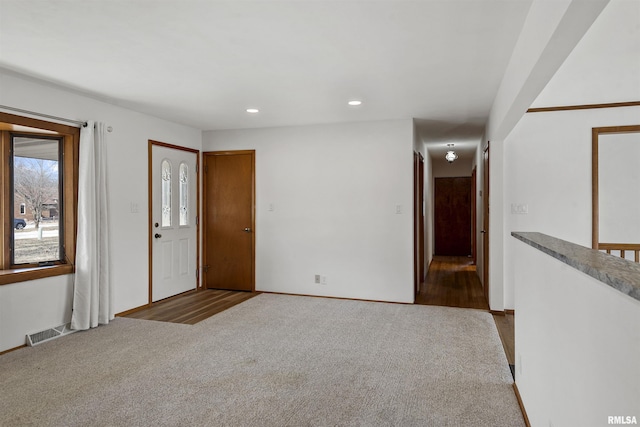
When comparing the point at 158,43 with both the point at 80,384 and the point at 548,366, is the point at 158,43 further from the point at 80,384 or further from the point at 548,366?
the point at 548,366

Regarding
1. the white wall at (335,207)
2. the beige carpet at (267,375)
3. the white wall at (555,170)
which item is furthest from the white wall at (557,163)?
the beige carpet at (267,375)

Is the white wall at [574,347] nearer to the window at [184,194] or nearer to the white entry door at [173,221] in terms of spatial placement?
the white entry door at [173,221]

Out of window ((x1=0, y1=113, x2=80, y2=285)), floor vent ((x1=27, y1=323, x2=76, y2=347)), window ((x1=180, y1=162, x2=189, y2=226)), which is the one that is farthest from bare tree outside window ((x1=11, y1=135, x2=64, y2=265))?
window ((x1=180, y1=162, x2=189, y2=226))

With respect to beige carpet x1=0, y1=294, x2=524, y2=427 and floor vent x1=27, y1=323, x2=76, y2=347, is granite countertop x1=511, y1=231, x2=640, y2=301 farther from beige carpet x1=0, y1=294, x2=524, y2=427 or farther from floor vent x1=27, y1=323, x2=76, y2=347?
floor vent x1=27, y1=323, x2=76, y2=347

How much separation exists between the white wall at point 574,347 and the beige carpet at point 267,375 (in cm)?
50

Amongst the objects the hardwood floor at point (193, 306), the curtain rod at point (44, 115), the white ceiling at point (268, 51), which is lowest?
the hardwood floor at point (193, 306)

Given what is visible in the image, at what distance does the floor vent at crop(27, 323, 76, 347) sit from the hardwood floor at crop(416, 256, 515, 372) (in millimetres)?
3950

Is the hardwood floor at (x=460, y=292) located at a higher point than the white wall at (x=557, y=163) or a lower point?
lower

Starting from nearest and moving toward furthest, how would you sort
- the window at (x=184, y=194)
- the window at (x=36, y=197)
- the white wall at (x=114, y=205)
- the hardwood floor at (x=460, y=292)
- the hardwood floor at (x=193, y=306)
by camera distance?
the white wall at (x=114, y=205) < the window at (x=36, y=197) < the hardwood floor at (x=460, y=292) < the hardwood floor at (x=193, y=306) < the window at (x=184, y=194)

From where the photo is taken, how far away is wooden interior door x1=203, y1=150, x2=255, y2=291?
580cm

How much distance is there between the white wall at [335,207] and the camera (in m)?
5.09

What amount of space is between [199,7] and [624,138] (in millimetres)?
4382

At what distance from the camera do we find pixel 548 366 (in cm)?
182

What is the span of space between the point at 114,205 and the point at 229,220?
178cm
